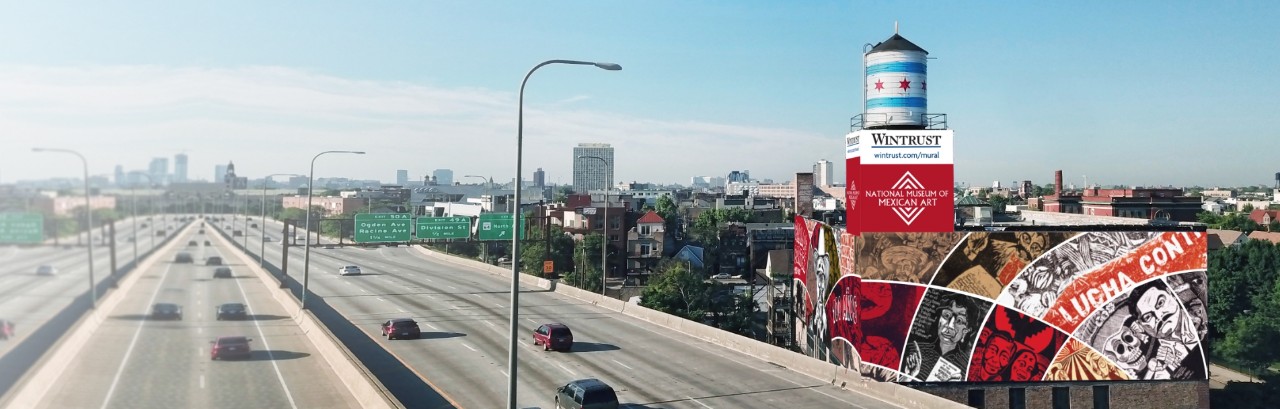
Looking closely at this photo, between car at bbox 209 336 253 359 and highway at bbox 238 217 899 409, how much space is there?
6.36 meters

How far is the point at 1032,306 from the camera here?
38.3 meters

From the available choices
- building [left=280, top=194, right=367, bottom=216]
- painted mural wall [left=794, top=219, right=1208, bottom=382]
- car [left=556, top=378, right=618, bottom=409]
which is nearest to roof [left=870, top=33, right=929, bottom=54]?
painted mural wall [left=794, top=219, right=1208, bottom=382]

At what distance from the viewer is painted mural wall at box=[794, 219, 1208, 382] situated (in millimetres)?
38250

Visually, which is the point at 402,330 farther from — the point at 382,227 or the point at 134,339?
the point at 382,227

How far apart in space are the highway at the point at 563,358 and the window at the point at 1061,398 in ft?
47.1

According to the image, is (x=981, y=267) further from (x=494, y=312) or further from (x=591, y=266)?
(x=591, y=266)

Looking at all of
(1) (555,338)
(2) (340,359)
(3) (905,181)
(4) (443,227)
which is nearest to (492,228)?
(4) (443,227)

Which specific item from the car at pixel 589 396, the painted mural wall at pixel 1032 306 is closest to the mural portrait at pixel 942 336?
the painted mural wall at pixel 1032 306

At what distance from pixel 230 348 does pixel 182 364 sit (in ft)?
6.90

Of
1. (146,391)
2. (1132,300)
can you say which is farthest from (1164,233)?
(146,391)

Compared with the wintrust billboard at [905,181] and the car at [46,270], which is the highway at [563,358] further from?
the car at [46,270]

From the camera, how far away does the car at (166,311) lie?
35.8 metres

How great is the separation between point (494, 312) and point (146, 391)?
25871mm

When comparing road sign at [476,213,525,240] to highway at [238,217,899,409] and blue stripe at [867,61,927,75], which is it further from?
blue stripe at [867,61,927,75]
